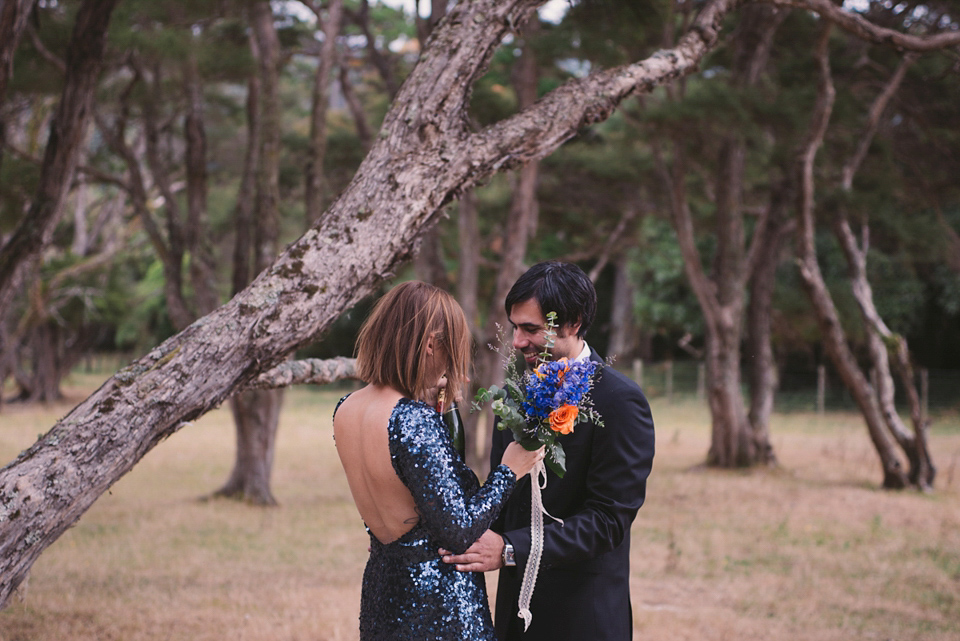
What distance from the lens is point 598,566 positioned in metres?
2.66

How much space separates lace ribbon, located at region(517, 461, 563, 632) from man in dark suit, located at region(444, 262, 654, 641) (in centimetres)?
2

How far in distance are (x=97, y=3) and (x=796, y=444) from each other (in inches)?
589

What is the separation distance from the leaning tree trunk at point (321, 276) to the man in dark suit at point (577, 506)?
929 mm

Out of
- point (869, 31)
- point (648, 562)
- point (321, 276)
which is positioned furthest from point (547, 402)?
point (648, 562)

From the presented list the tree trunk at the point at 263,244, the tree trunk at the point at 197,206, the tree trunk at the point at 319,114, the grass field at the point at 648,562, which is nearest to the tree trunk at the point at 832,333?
the grass field at the point at 648,562

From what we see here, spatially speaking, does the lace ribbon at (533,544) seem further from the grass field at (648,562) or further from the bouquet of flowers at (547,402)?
the grass field at (648,562)

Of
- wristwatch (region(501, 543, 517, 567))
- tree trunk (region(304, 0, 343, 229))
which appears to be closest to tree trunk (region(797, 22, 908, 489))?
tree trunk (region(304, 0, 343, 229))

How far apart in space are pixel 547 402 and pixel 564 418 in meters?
0.06

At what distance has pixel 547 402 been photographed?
242 centimetres

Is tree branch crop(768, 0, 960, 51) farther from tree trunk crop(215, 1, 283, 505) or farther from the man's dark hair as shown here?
tree trunk crop(215, 1, 283, 505)

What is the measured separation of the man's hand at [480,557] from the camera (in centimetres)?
249

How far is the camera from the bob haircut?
243 cm

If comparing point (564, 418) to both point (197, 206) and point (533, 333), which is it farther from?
point (197, 206)

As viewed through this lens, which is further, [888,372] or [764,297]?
[764,297]
